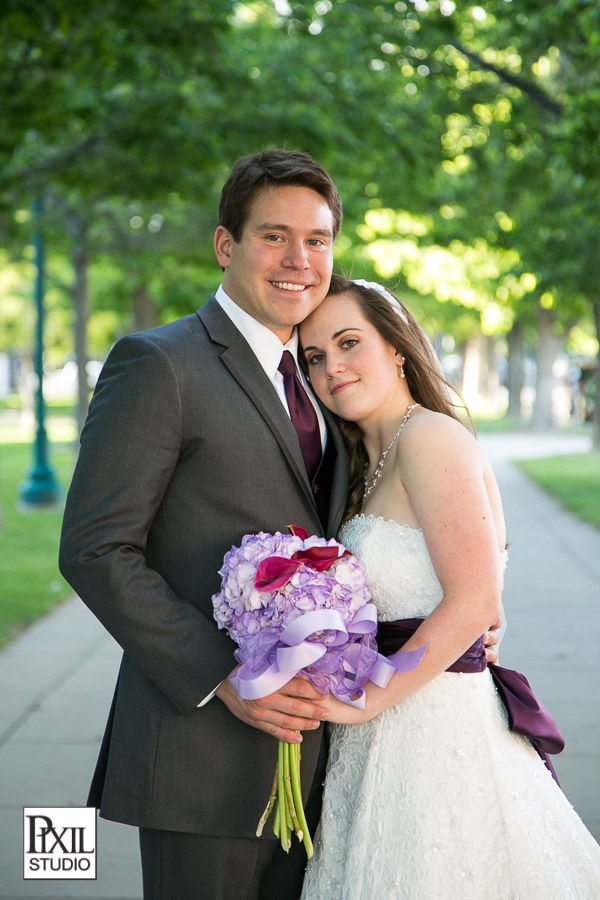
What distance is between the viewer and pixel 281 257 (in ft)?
9.73

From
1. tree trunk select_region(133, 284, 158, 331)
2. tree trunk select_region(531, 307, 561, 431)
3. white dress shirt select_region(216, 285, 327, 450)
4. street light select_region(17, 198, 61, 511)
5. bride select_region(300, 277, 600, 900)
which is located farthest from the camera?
tree trunk select_region(531, 307, 561, 431)

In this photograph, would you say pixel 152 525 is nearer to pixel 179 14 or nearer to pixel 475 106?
pixel 179 14

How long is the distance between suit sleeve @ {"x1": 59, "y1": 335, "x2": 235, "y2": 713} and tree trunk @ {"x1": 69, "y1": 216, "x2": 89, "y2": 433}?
15375mm

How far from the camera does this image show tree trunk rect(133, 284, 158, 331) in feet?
82.1

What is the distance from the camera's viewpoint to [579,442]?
27.8 meters

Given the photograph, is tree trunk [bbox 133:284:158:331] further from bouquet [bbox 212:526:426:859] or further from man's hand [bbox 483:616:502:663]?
bouquet [bbox 212:526:426:859]

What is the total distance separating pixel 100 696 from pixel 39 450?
8.43 m

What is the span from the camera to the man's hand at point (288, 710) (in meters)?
2.45

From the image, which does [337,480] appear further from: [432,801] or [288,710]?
[432,801]

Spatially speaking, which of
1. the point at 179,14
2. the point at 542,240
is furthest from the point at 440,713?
the point at 542,240

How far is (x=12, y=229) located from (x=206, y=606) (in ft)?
40.7

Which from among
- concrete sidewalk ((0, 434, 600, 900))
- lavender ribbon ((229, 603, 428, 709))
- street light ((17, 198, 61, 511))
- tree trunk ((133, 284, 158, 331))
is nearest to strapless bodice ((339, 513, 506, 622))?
lavender ribbon ((229, 603, 428, 709))

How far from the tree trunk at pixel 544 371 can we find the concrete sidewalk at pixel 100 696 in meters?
21.6

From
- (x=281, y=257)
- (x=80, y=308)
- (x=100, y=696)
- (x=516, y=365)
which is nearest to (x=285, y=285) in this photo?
(x=281, y=257)
